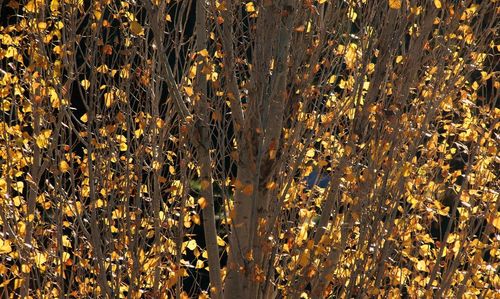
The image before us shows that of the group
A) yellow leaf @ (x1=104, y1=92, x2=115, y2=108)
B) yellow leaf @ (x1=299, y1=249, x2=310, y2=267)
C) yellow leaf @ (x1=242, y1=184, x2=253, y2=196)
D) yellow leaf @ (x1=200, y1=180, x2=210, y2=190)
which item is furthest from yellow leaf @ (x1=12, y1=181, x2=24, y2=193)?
yellow leaf @ (x1=299, y1=249, x2=310, y2=267)

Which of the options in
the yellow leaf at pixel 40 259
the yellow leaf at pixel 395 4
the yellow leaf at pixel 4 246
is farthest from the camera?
the yellow leaf at pixel 40 259

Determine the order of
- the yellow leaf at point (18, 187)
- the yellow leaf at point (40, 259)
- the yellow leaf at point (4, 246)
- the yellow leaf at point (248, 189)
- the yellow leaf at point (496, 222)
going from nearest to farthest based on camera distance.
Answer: the yellow leaf at point (248, 189)
the yellow leaf at point (4, 246)
the yellow leaf at point (496, 222)
the yellow leaf at point (40, 259)
the yellow leaf at point (18, 187)

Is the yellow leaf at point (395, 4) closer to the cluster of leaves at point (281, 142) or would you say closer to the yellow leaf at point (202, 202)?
the cluster of leaves at point (281, 142)

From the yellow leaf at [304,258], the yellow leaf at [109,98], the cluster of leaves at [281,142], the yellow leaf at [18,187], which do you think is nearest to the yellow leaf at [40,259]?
the cluster of leaves at [281,142]

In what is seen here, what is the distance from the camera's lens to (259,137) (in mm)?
3564

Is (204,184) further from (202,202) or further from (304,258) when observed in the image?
(304,258)

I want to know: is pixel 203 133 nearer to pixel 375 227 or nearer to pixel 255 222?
pixel 255 222

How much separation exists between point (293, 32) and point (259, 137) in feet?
1.62

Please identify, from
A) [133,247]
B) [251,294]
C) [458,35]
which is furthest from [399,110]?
[133,247]

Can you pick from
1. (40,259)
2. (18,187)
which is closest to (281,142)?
(40,259)

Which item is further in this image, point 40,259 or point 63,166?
point 40,259

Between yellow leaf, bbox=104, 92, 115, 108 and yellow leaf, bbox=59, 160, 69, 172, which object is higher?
yellow leaf, bbox=104, 92, 115, 108

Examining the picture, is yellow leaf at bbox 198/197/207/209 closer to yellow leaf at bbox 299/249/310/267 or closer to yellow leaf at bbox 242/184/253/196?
yellow leaf at bbox 242/184/253/196

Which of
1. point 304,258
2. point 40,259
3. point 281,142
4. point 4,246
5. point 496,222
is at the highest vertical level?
point 281,142
